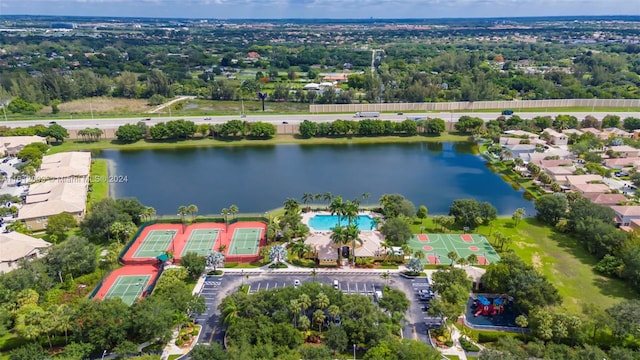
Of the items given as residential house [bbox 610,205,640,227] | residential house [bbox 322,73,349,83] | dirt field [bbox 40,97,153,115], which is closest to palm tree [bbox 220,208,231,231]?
residential house [bbox 610,205,640,227]

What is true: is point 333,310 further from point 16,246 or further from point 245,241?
point 16,246

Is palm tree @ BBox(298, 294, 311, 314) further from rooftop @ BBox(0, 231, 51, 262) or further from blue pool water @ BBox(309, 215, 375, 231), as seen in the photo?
rooftop @ BBox(0, 231, 51, 262)

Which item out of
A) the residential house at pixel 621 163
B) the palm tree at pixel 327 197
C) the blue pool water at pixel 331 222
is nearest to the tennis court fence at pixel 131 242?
the blue pool water at pixel 331 222

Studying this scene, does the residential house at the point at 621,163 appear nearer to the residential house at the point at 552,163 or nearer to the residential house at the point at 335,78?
the residential house at the point at 552,163

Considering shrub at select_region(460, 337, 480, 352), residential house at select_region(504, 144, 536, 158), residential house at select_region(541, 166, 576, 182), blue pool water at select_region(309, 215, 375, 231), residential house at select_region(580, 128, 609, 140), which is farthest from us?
residential house at select_region(580, 128, 609, 140)

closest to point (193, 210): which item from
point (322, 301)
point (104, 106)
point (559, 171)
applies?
point (322, 301)

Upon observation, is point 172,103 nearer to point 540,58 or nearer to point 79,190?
point 79,190
